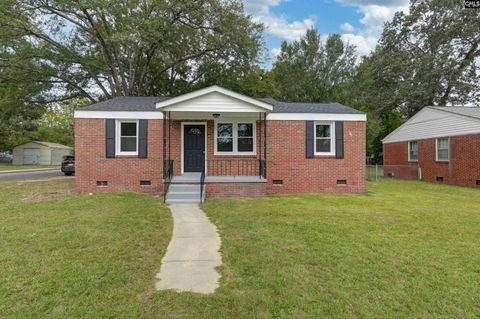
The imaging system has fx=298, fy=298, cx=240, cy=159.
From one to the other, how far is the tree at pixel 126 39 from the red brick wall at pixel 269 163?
24.2 ft

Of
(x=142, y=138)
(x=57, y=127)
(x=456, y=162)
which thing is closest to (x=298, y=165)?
(x=142, y=138)

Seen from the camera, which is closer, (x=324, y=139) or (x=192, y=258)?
(x=192, y=258)

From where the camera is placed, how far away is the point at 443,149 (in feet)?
54.9

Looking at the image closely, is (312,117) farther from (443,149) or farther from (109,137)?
(443,149)

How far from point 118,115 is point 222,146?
13.2 feet

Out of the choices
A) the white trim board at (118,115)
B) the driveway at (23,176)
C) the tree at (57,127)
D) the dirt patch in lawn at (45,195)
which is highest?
the tree at (57,127)

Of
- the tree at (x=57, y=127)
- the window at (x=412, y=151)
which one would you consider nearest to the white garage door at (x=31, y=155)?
the tree at (x=57, y=127)

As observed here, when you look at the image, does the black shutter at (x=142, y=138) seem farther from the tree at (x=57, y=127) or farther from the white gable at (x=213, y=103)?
the tree at (x=57, y=127)

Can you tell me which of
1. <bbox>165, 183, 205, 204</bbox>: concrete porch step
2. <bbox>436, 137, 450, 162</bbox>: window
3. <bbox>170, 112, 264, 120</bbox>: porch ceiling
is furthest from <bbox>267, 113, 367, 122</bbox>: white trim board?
<bbox>436, 137, 450, 162</bbox>: window

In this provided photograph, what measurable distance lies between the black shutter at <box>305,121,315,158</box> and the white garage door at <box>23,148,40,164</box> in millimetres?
38080

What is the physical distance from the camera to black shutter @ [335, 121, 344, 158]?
11.7m

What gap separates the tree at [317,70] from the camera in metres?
29.6

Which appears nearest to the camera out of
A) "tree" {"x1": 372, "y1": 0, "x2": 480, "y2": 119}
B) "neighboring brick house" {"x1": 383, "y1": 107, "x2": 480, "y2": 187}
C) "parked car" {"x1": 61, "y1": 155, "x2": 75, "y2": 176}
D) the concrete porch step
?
the concrete porch step

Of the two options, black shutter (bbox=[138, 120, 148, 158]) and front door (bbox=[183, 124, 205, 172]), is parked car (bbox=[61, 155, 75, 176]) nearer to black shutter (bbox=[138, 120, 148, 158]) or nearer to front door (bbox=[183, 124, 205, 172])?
black shutter (bbox=[138, 120, 148, 158])
